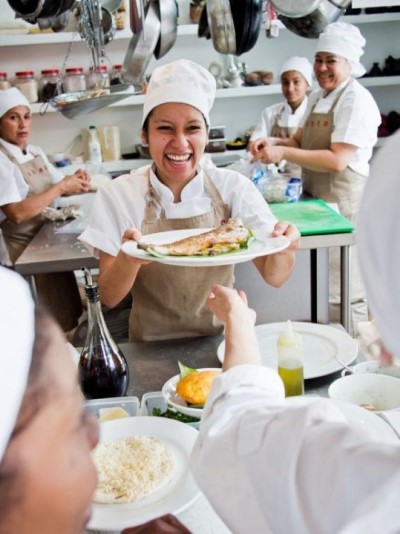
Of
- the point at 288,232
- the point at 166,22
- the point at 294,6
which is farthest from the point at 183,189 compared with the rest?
the point at 166,22

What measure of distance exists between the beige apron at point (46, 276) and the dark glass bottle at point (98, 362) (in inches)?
75.6

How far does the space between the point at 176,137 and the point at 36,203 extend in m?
1.63

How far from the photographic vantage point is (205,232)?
6.40ft

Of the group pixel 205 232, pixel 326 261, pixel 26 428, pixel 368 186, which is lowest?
pixel 326 261

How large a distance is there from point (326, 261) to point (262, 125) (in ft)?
8.06

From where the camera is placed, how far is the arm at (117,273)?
1.83 m

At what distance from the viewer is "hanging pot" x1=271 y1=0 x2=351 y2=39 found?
7.42 ft

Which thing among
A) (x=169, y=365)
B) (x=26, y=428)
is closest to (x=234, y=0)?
(x=169, y=365)

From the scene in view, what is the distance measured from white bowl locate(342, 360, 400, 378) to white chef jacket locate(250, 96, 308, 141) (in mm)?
3559

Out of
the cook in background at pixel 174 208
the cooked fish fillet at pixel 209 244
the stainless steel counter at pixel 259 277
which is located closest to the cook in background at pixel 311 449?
the cooked fish fillet at pixel 209 244

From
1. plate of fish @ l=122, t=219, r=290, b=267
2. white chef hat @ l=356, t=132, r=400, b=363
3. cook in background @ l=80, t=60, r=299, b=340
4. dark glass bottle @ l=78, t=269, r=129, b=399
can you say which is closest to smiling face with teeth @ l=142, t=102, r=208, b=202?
cook in background @ l=80, t=60, r=299, b=340

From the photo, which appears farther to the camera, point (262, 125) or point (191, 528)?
point (262, 125)

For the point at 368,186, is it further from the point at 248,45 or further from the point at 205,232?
the point at 248,45

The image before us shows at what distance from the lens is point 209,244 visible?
1852 millimetres
